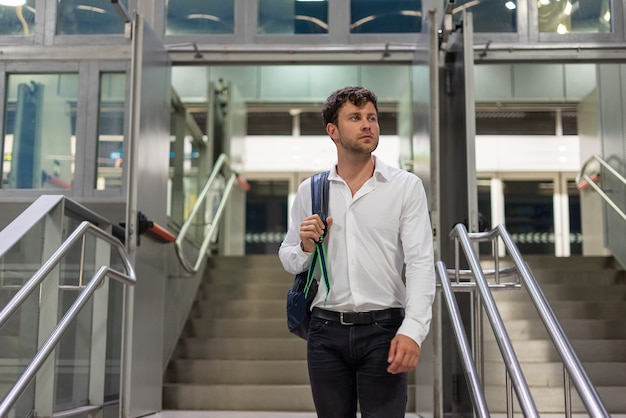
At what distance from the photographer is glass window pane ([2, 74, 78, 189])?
591 cm

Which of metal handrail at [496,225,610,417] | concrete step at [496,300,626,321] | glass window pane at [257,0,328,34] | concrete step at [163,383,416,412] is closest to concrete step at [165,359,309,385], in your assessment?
concrete step at [163,383,416,412]

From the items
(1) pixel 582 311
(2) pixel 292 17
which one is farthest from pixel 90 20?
(1) pixel 582 311

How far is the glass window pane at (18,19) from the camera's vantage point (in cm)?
612

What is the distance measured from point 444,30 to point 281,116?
7.32 m

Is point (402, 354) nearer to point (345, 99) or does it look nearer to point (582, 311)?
point (345, 99)

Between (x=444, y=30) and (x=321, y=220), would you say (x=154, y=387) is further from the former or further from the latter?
(x=321, y=220)

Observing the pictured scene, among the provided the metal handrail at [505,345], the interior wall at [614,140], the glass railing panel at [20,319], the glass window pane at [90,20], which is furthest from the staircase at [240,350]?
the metal handrail at [505,345]

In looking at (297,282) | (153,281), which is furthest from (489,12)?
(297,282)

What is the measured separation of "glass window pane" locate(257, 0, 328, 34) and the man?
398 centimetres

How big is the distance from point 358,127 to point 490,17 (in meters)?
4.12

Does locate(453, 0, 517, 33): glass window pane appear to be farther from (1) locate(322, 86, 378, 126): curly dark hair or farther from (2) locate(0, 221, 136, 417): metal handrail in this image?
(1) locate(322, 86, 378, 126): curly dark hair

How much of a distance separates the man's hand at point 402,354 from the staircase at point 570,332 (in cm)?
411

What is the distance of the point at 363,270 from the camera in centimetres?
245

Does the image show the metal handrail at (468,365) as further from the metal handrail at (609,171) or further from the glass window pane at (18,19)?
the metal handrail at (609,171)
